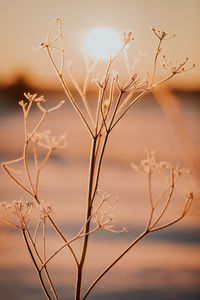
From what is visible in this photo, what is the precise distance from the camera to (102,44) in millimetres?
659

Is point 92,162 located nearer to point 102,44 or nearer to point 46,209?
point 46,209

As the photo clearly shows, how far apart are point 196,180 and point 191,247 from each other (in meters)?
0.21

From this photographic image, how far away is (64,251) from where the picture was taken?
910 millimetres

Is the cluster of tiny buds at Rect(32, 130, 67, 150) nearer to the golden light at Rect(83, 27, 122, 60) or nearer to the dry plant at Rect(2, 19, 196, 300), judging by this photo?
the dry plant at Rect(2, 19, 196, 300)

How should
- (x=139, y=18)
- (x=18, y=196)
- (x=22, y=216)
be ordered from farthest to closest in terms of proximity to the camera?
(x=18, y=196)
(x=139, y=18)
(x=22, y=216)

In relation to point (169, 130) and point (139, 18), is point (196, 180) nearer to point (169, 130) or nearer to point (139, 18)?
point (169, 130)

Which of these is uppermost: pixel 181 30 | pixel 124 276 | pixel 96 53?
pixel 181 30

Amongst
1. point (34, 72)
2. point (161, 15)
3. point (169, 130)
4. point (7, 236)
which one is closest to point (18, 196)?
point (7, 236)

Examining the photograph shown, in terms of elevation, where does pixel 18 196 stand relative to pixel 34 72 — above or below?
below

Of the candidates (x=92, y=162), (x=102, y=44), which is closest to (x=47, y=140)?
(x=92, y=162)

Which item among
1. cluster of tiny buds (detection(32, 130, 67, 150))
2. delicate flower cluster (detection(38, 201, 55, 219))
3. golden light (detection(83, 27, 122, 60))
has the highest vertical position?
golden light (detection(83, 27, 122, 60))

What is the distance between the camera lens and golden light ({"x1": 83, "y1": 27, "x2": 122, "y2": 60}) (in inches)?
25.0

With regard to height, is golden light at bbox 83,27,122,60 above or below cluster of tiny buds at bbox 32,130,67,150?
above

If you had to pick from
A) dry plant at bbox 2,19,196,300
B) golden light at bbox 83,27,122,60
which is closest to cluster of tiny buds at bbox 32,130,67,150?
dry plant at bbox 2,19,196,300
